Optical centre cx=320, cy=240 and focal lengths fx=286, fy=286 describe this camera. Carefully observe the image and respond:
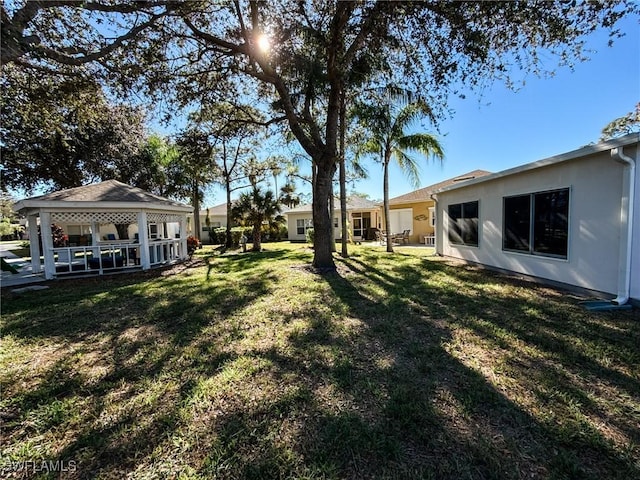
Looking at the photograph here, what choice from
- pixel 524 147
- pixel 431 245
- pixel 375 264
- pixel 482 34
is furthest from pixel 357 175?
pixel 482 34

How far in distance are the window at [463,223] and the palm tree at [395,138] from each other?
11.1ft

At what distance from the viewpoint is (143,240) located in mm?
10594

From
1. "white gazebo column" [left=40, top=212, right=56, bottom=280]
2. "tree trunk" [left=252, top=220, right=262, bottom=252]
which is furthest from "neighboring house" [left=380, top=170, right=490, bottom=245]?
"white gazebo column" [left=40, top=212, right=56, bottom=280]

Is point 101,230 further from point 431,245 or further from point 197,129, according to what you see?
point 431,245

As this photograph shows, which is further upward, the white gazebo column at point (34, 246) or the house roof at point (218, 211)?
the house roof at point (218, 211)

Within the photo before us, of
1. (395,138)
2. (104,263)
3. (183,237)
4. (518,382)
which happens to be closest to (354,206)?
(395,138)

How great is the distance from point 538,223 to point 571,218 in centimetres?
95

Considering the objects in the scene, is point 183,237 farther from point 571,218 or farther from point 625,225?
point 625,225

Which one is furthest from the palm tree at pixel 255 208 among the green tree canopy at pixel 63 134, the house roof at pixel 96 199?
the green tree canopy at pixel 63 134

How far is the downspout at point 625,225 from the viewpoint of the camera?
4.96m

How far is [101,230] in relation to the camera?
2122 cm

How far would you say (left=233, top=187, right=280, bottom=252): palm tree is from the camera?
53.2 feet

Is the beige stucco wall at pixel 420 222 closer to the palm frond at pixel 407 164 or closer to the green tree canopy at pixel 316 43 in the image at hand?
the palm frond at pixel 407 164

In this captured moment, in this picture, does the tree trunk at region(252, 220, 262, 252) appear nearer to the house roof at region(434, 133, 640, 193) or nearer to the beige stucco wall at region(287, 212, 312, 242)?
the beige stucco wall at region(287, 212, 312, 242)
